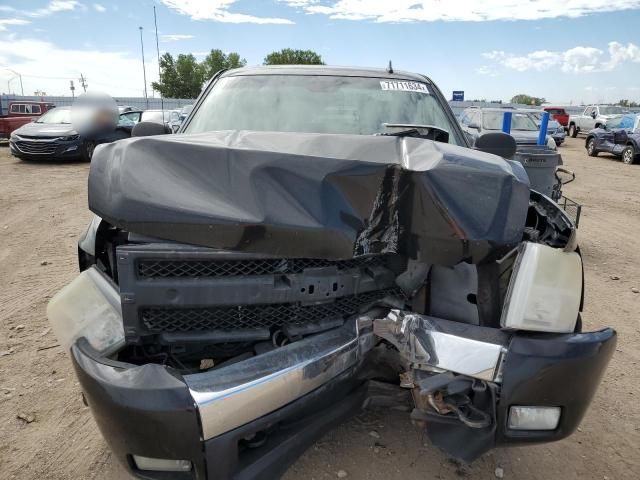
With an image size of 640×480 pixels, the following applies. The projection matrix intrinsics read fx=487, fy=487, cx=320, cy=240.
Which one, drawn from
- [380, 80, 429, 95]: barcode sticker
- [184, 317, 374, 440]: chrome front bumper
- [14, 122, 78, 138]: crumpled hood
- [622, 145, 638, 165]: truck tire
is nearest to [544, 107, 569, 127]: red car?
[622, 145, 638, 165]: truck tire

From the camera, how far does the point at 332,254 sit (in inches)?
71.5

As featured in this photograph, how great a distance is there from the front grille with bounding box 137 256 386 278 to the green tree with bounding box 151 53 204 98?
56311mm

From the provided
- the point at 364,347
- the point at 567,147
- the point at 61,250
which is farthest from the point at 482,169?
the point at 567,147

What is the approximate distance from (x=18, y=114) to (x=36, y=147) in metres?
8.22

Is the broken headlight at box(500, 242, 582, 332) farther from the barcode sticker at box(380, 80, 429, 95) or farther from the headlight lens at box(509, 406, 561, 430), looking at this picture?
the barcode sticker at box(380, 80, 429, 95)

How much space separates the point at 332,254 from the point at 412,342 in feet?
1.57

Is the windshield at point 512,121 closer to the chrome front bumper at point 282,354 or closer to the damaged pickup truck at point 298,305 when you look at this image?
the damaged pickup truck at point 298,305

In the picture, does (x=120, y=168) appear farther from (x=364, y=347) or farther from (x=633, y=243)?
(x=633, y=243)

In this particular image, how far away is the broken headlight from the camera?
1829 millimetres

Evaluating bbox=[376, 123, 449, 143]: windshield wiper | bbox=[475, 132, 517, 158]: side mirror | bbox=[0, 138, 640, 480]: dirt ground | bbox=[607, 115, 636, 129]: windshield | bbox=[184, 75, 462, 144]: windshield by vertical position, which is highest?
bbox=[184, 75, 462, 144]: windshield

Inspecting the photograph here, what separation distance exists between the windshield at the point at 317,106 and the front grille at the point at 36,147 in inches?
461

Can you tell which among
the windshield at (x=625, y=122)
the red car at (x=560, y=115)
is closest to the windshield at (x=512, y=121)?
the windshield at (x=625, y=122)

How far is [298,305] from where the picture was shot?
79.4 inches

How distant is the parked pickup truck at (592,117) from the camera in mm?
25750
